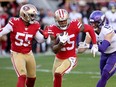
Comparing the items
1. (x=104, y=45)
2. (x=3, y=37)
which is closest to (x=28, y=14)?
(x=104, y=45)

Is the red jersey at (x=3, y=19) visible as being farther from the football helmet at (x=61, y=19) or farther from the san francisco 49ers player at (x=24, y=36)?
the football helmet at (x=61, y=19)

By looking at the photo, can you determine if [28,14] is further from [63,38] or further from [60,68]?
[60,68]

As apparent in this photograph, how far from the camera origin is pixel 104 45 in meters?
9.06

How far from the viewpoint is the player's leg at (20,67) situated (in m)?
8.85

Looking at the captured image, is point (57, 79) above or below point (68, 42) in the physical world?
below

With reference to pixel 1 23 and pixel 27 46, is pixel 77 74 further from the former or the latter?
pixel 1 23

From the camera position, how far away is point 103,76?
916 cm

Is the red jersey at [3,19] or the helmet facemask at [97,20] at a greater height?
the helmet facemask at [97,20]

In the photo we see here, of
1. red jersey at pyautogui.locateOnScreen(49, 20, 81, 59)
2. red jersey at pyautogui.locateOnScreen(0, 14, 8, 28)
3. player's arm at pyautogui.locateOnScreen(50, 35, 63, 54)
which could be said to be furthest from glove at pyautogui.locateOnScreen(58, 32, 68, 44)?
red jersey at pyautogui.locateOnScreen(0, 14, 8, 28)

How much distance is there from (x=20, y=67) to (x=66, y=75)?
4.30m

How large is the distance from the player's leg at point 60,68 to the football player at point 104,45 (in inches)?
10.8

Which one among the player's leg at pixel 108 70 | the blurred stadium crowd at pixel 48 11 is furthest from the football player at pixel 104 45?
the blurred stadium crowd at pixel 48 11

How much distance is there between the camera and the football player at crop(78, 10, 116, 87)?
915cm

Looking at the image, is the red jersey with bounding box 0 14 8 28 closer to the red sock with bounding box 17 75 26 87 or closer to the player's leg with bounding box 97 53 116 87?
the player's leg with bounding box 97 53 116 87
